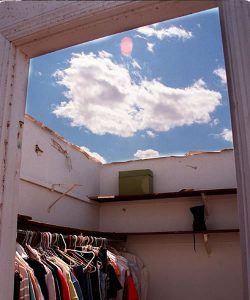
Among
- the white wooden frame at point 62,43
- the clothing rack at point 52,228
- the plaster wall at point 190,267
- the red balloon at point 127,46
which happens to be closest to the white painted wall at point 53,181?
the clothing rack at point 52,228

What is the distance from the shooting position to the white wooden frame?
0.90 meters

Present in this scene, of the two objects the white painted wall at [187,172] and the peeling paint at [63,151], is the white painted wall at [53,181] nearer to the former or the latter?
the peeling paint at [63,151]

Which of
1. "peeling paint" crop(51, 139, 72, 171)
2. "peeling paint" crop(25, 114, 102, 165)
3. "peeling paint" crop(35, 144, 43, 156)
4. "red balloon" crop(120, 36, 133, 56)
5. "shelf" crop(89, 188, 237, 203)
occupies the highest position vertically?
"red balloon" crop(120, 36, 133, 56)

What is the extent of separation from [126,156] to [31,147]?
4.82 feet

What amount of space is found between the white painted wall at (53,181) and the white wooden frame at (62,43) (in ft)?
6.96

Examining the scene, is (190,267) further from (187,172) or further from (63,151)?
(63,151)

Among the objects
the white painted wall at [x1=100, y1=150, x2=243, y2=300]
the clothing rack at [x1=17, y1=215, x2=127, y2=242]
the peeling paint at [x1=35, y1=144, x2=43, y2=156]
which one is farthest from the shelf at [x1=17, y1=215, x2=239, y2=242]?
the peeling paint at [x1=35, y1=144, x2=43, y2=156]

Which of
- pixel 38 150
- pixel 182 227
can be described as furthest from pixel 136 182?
pixel 38 150

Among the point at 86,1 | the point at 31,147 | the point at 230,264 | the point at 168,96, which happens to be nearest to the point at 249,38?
the point at 86,1

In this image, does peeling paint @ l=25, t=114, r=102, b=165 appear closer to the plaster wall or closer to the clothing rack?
the clothing rack

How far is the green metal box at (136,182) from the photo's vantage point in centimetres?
431

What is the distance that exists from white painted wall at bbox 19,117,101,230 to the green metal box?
0.41 meters

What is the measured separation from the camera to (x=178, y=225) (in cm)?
427

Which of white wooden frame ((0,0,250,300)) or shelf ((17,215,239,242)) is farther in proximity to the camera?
shelf ((17,215,239,242))
